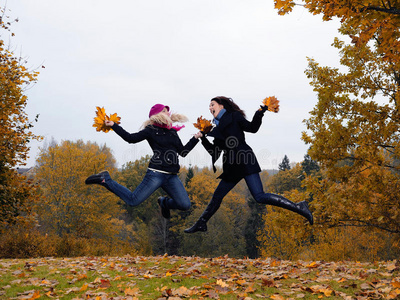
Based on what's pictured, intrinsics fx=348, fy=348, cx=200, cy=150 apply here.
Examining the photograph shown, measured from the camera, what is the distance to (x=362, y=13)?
4.94 meters

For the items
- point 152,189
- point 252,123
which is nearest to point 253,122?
point 252,123

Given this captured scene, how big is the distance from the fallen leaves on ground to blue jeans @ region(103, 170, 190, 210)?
1.42 metres

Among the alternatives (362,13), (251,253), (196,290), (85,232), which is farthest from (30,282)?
(251,253)

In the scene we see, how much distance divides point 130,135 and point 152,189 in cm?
96

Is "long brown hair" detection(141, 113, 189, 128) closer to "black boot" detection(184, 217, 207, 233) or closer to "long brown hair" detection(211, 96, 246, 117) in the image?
"long brown hair" detection(211, 96, 246, 117)

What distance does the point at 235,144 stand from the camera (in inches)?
225

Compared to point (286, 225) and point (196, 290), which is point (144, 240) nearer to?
point (286, 225)

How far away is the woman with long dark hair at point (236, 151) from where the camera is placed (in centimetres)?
564

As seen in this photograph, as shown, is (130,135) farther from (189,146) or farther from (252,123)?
(252,123)

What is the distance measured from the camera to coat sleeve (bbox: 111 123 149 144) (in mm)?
5566

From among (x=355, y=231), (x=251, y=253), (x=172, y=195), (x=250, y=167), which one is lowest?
(x=251, y=253)

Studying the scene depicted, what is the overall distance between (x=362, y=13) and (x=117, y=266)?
24.1ft

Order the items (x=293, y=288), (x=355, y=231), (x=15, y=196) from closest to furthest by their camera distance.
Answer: (x=293, y=288) < (x=15, y=196) < (x=355, y=231)

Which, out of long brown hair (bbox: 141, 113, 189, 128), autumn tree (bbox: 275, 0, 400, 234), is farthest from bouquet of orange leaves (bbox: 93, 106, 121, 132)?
autumn tree (bbox: 275, 0, 400, 234)
